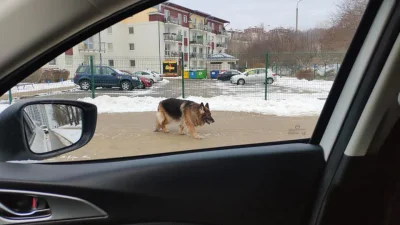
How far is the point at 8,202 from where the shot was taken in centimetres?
141

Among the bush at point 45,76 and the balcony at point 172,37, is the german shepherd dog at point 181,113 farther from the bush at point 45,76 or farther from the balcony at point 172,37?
the bush at point 45,76

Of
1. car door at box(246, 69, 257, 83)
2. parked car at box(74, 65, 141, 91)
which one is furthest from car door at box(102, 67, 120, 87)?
car door at box(246, 69, 257, 83)

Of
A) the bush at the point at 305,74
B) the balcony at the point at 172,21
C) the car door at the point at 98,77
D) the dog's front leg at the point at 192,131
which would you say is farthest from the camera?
the dog's front leg at the point at 192,131

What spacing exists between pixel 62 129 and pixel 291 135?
4.41ft

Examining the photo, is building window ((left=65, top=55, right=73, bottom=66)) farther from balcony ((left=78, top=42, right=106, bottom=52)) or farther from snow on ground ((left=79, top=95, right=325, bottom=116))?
snow on ground ((left=79, top=95, right=325, bottom=116))

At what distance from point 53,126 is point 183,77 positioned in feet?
4.24

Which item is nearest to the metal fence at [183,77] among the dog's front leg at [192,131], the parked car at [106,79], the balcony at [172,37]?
the parked car at [106,79]

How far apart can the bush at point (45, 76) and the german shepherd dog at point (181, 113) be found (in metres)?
1.35

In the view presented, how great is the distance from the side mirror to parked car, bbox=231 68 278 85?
162 centimetres

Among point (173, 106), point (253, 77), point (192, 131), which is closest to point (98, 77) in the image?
point (192, 131)

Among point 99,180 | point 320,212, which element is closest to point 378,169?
point 320,212

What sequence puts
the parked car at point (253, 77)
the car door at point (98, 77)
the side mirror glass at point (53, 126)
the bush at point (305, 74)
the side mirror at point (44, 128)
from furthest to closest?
the parked car at point (253, 77), the bush at point (305, 74), the car door at point (98, 77), the side mirror glass at point (53, 126), the side mirror at point (44, 128)

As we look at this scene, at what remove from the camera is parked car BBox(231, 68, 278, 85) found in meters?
3.00

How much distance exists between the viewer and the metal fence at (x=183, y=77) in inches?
63.8
